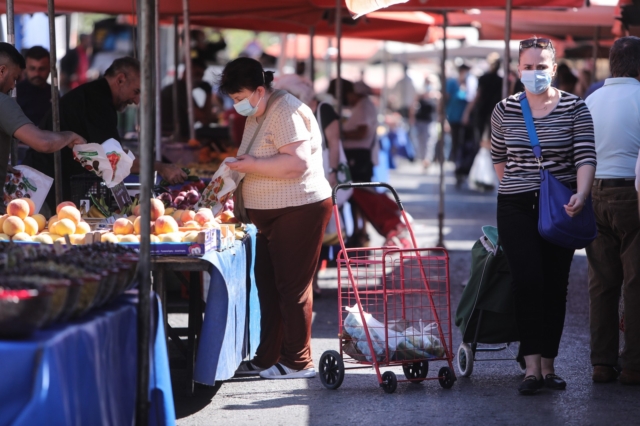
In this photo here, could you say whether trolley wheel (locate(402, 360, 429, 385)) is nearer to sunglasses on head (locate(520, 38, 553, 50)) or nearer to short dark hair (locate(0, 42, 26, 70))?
sunglasses on head (locate(520, 38, 553, 50))

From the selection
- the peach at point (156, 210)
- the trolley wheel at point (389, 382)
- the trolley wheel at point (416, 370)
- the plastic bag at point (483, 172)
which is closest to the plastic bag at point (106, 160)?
the peach at point (156, 210)

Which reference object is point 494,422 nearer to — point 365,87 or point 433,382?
point 433,382

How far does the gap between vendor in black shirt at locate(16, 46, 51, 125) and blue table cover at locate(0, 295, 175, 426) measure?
18.0ft

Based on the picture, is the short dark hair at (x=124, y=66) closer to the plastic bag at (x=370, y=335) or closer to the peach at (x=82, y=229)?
the peach at (x=82, y=229)

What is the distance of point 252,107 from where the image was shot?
5637 millimetres

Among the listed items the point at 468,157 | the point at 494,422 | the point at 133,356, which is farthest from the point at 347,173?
the point at 468,157

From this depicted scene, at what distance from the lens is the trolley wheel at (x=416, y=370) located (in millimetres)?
5805

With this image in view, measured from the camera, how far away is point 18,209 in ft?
17.0

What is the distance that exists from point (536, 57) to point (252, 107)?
1.61 metres

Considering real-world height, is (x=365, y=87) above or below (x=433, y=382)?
A: above

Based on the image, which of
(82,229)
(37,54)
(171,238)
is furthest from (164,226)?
(37,54)

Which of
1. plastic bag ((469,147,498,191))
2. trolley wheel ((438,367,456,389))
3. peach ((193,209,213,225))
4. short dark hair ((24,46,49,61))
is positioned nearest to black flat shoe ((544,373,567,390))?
trolley wheel ((438,367,456,389))

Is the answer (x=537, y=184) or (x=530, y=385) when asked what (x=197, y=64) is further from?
(x=530, y=385)

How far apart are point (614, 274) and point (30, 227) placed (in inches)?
133
